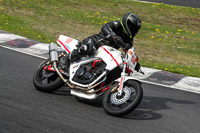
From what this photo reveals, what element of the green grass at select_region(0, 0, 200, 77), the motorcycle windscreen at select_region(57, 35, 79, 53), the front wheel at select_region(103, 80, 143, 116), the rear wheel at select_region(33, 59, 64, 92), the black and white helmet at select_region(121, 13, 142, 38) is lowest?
the green grass at select_region(0, 0, 200, 77)

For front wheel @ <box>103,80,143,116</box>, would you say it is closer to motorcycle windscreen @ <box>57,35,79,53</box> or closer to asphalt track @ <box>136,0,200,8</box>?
motorcycle windscreen @ <box>57,35,79,53</box>

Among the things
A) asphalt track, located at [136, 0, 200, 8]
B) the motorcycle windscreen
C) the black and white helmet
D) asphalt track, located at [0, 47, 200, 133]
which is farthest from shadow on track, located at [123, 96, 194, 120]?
asphalt track, located at [136, 0, 200, 8]

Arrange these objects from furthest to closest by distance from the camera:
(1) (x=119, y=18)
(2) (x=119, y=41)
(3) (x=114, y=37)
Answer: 1. (1) (x=119, y=18)
2. (3) (x=114, y=37)
3. (2) (x=119, y=41)

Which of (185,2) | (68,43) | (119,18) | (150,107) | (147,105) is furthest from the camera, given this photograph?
(185,2)

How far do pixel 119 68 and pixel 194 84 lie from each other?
317 centimetres

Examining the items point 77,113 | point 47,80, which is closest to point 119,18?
point 47,80

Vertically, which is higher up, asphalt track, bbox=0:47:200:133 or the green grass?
asphalt track, bbox=0:47:200:133

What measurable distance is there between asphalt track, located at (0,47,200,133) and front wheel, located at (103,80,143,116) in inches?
5.3

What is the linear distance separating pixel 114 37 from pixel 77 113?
1.41 metres

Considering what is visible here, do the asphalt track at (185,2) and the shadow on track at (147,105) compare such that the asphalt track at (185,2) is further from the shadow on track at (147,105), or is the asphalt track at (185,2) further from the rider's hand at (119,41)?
the rider's hand at (119,41)

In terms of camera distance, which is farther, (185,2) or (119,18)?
(185,2)

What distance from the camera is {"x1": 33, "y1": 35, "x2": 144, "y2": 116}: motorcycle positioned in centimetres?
582

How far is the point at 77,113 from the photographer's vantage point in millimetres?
5812

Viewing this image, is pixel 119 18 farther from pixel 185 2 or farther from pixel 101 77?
pixel 101 77
